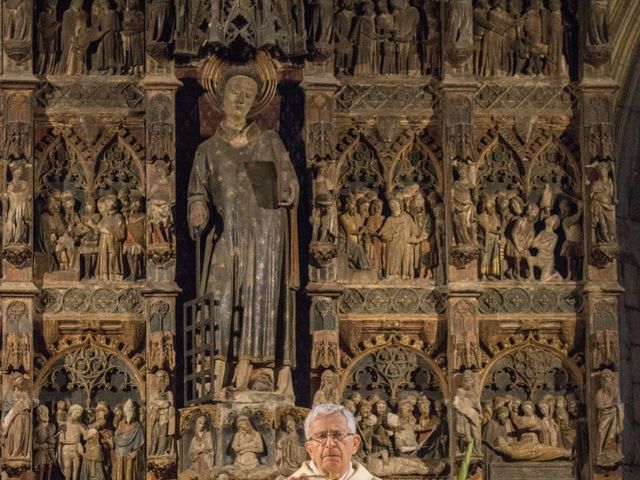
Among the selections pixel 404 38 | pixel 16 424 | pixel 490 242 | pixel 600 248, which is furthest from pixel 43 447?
pixel 600 248

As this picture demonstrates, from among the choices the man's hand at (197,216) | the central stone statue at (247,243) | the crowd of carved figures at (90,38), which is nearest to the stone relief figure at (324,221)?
the central stone statue at (247,243)

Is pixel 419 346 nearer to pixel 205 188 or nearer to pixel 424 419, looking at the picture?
pixel 424 419

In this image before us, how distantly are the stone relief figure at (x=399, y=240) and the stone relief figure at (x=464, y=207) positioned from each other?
466mm

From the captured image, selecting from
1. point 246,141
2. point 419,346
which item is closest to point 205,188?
point 246,141

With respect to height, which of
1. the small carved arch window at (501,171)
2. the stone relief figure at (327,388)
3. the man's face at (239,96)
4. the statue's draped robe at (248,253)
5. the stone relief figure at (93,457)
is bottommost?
Answer: the stone relief figure at (93,457)

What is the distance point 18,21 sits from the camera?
22.1m

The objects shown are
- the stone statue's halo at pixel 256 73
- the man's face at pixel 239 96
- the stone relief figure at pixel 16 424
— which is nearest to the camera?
the stone relief figure at pixel 16 424

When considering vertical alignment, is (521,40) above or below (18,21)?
below

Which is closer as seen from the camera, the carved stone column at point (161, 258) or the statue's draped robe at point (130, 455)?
the carved stone column at point (161, 258)

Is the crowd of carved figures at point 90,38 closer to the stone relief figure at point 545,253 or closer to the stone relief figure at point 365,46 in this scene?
the stone relief figure at point 365,46

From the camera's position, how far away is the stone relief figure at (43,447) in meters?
21.7

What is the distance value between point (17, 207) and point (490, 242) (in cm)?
457

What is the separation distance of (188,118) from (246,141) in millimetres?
720

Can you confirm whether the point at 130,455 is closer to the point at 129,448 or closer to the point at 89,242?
the point at 129,448
